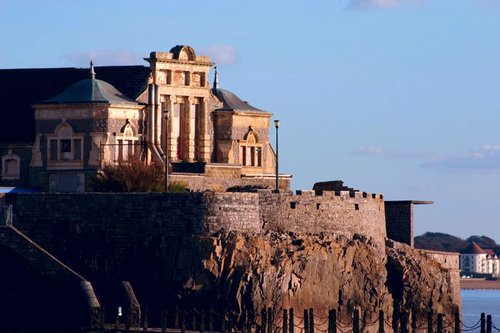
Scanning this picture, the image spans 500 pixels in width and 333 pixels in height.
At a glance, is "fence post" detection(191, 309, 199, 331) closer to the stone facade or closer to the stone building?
the stone building

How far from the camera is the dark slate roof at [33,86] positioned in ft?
321

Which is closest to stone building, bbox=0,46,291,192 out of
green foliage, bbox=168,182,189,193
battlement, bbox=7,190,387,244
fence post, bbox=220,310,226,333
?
green foliage, bbox=168,182,189,193

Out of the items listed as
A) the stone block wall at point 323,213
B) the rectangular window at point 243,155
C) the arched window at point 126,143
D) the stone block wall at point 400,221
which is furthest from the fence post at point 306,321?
the rectangular window at point 243,155

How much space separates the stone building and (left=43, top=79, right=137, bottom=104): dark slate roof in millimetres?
46

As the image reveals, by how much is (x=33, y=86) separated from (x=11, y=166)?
5.42 meters

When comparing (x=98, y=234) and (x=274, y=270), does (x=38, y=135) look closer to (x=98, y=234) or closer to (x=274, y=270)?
(x=98, y=234)

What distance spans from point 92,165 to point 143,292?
30.1 ft

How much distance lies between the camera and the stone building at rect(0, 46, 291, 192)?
93.7m

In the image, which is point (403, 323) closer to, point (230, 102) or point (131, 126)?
point (131, 126)

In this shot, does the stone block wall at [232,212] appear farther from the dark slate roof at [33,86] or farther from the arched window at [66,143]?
the dark slate roof at [33,86]

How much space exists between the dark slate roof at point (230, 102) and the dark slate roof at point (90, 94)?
8.27 meters

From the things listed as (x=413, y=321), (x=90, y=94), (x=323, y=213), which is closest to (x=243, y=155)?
(x=323, y=213)

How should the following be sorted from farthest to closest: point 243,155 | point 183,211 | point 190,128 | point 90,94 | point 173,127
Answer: point 243,155 → point 190,128 → point 173,127 → point 90,94 → point 183,211

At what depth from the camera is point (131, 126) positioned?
95.4 metres
